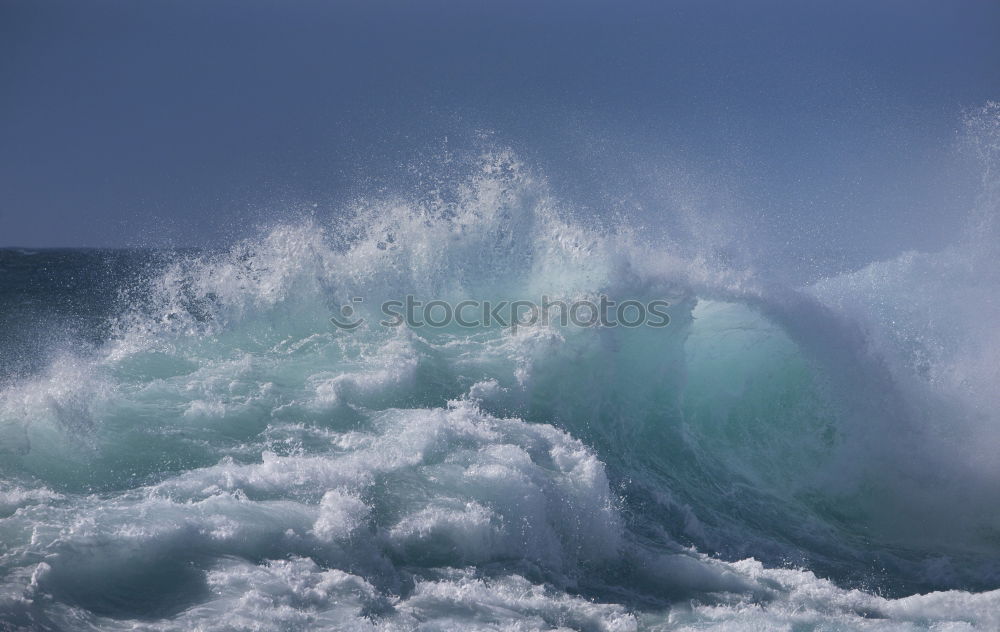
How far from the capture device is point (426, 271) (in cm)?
1302

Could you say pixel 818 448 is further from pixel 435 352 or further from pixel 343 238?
pixel 343 238

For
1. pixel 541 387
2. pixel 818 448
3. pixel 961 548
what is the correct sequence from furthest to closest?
pixel 818 448, pixel 541 387, pixel 961 548

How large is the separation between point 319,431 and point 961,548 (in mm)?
8666

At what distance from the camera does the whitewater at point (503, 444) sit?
6105 millimetres

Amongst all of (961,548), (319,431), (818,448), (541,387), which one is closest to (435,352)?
(541,387)

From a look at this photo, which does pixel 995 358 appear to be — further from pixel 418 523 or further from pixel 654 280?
pixel 418 523

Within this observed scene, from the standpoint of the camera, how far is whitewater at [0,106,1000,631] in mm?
6105

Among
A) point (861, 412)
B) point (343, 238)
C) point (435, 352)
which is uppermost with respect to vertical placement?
point (343, 238)

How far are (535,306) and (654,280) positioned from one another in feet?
7.23

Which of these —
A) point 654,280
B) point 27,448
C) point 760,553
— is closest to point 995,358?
point 654,280

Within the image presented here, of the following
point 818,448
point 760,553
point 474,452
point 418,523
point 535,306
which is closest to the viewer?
point 418,523

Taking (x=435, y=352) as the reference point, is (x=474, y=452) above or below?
below

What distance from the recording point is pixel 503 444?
8633 millimetres

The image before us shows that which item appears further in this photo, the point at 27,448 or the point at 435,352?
the point at 435,352
